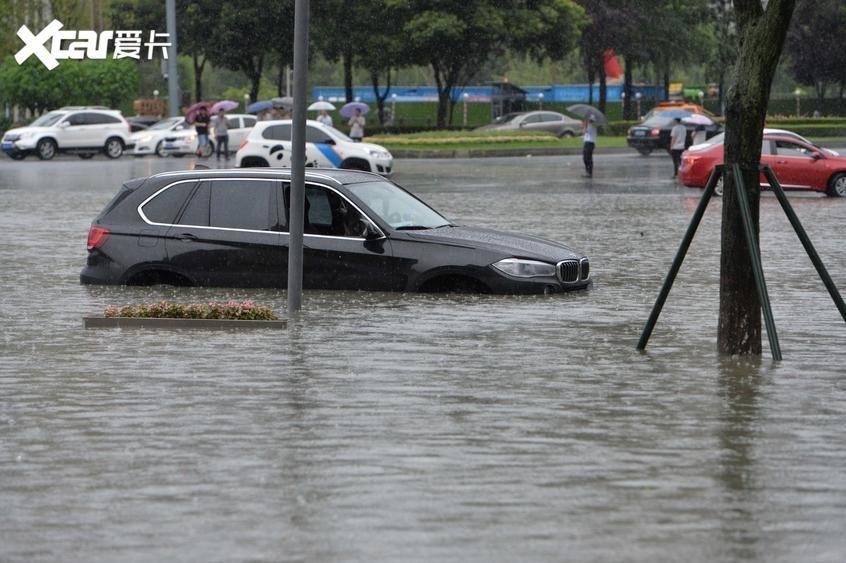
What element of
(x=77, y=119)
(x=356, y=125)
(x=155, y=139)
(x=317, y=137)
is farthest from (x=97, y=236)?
(x=77, y=119)

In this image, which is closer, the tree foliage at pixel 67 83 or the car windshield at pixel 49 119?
the car windshield at pixel 49 119

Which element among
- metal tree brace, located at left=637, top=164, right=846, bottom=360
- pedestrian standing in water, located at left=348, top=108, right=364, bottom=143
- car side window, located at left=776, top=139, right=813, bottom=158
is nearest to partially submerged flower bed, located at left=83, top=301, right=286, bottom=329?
metal tree brace, located at left=637, top=164, right=846, bottom=360

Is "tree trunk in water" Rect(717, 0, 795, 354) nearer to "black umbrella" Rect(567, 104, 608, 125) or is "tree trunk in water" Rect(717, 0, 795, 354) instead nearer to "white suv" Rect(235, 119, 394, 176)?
"white suv" Rect(235, 119, 394, 176)

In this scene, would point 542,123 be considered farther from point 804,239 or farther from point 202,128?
point 804,239

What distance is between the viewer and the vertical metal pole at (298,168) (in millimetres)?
13734

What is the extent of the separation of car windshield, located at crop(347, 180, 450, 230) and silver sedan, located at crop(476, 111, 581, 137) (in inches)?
1975

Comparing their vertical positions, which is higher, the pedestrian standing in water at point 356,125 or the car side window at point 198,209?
the car side window at point 198,209

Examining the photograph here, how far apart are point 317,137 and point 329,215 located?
23.1m

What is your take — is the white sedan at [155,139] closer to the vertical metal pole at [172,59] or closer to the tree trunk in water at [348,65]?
the vertical metal pole at [172,59]

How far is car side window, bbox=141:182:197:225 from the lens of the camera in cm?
1594

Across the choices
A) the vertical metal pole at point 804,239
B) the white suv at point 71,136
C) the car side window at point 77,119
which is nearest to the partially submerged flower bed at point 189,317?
the vertical metal pole at point 804,239

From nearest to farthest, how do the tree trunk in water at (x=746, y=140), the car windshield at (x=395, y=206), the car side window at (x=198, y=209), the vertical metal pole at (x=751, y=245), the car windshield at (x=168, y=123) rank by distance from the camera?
the vertical metal pole at (x=751, y=245) < the tree trunk in water at (x=746, y=140) < the car windshield at (x=395, y=206) < the car side window at (x=198, y=209) < the car windshield at (x=168, y=123)

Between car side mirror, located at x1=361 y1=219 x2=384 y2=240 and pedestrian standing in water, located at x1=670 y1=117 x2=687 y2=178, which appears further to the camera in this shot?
pedestrian standing in water, located at x1=670 y1=117 x2=687 y2=178

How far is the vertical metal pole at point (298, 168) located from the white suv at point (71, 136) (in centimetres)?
4133
